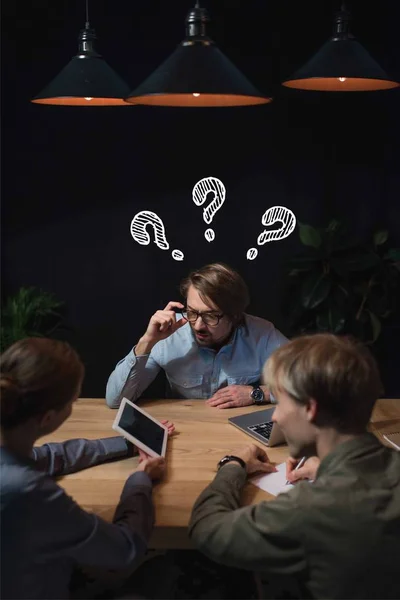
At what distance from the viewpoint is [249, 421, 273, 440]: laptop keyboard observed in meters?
2.70

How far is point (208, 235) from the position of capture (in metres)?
5.12

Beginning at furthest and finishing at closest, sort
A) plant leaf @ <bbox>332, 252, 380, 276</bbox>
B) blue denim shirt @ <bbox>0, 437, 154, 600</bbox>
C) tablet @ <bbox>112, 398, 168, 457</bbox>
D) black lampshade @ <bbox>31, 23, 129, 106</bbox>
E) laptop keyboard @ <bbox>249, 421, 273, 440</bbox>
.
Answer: plant leaf @ <bbox>332, 252, 380, 276</bbox> → black lampshade @ <bbox>31, 23, 129, 106</bbox> → laptop keyboard @ <bbox>249, 421, 273, 440</bbox> → tablet @ <bbox>112, 398, 168, 457</bbox> → blue denim shirt @ <bbox>0, 437, 154, 600</bbox>

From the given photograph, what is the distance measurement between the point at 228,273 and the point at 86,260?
6.81ft

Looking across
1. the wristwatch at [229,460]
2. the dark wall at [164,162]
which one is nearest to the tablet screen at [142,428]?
the wristwatch at [229,460]

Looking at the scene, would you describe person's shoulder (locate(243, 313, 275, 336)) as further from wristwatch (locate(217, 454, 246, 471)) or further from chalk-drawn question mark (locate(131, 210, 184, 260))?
chalk-drawn question mark (locate(131, 210, 184, 260))

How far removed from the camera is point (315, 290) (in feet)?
15.8

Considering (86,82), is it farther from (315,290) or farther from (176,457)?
(315,290)

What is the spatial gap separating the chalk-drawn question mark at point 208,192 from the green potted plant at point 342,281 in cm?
55

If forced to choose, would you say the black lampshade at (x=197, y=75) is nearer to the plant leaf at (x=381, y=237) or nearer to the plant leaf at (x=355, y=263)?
the plant leaf at (x=355, y=263)

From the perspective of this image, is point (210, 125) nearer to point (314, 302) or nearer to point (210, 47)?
point (314, 302)

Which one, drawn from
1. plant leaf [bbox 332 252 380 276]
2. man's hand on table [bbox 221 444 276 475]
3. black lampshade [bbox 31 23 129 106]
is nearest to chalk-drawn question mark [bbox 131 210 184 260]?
plant leaf [bbox 332 252 380 276]

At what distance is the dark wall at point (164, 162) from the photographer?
4.91 m

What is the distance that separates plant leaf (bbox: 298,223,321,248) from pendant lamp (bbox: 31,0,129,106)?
2.10m

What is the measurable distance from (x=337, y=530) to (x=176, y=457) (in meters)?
0.85
